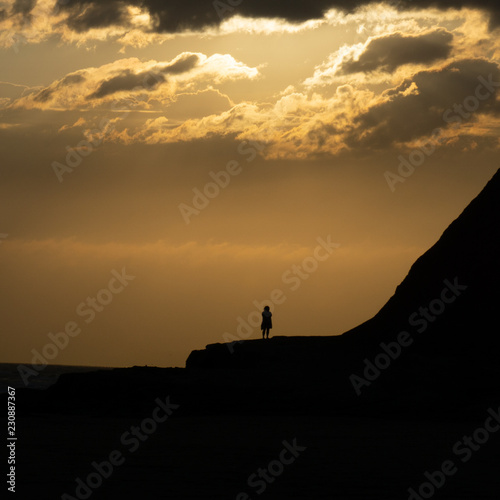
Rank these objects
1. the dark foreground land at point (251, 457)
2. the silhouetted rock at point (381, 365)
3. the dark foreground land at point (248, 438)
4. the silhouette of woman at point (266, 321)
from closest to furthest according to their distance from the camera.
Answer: the dark foreground land at point (251, 457)
the dark foreground land at point (248, 438)
the silhouetted rock at point (381, 365)
the silhouette of woman at point (266, 321)

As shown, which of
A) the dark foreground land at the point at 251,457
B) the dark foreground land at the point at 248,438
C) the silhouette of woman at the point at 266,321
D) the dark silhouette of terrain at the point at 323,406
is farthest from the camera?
the silhouette of woman at the point at 266,321

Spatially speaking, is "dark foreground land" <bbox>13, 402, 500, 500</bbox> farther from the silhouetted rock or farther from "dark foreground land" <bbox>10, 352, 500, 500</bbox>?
the silhouetted rock

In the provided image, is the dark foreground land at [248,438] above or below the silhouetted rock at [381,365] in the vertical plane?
above

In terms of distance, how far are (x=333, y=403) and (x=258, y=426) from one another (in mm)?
4557

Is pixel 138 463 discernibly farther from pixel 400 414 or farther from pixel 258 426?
pixel 400 414

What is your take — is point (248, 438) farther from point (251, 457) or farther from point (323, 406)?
point (323, 406)

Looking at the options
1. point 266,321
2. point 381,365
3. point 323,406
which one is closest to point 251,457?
point 323,406

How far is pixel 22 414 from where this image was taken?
2462cm

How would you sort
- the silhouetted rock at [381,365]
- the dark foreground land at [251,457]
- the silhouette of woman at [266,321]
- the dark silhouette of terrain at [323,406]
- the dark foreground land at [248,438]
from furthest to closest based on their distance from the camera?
the silhouette of woman at [266,321]
the silhouetted rock at [381,365]
the dark silhouette of terrain at [323,406]
the dark foreground land at [248,438]
the dark foreground land at [251,457]

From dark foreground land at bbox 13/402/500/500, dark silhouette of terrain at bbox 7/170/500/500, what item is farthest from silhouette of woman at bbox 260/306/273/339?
dark foreground land at bbox 13/402/500/500

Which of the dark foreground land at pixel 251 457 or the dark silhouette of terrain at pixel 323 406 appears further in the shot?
the dark silhouette of terrain at pixel 323 406

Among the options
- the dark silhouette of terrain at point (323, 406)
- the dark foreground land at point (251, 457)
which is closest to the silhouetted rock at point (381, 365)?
the dark silhouette of terrain at point (323, 406)

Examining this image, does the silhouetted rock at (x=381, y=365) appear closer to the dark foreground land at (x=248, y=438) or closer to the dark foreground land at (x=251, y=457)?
the dark foreground land at (x=248, y=438)

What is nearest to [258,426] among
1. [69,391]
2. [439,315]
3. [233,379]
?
[233,379]
